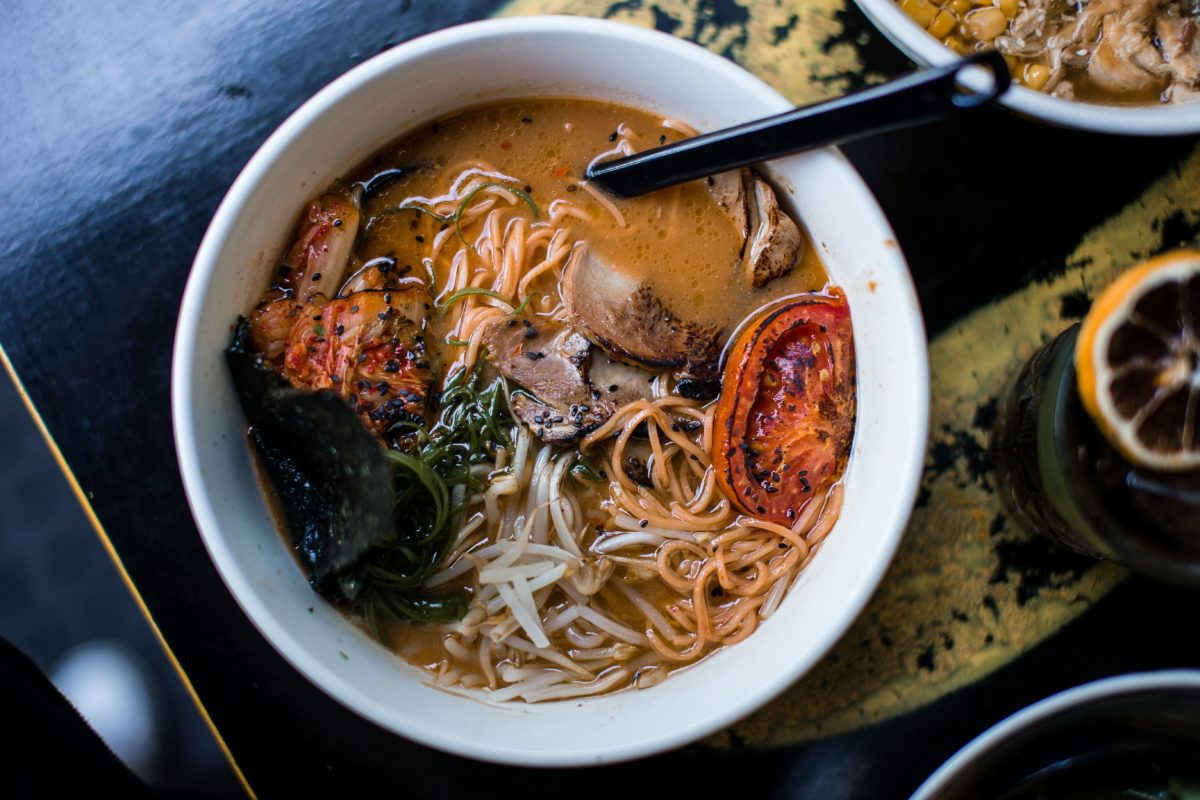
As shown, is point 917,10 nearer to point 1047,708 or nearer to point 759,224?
point 759,224

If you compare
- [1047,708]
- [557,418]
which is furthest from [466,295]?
[1047,708]

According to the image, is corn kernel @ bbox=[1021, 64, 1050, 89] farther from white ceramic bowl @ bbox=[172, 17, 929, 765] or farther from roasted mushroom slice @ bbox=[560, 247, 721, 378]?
roasted mushroom slice @ bbox=[560, 247, 721, 378]

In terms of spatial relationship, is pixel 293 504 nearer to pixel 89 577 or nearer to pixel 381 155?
pixel 381 155

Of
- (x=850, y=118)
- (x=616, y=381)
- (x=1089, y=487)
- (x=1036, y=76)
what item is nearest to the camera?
(x=850, y=118)

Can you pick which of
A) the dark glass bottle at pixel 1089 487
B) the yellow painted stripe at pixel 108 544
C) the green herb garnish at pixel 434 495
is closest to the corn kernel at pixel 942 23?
the dark glass bottle at pixel 1089 487

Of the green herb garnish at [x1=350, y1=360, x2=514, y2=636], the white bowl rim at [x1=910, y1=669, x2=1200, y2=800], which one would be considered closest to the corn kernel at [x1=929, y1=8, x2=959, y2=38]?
the green herb garnish at [x1=350, y1=360, x2=514, y2=636]

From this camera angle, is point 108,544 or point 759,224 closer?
point 759,224

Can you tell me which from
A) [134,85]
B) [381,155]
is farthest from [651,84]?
[134,85]
